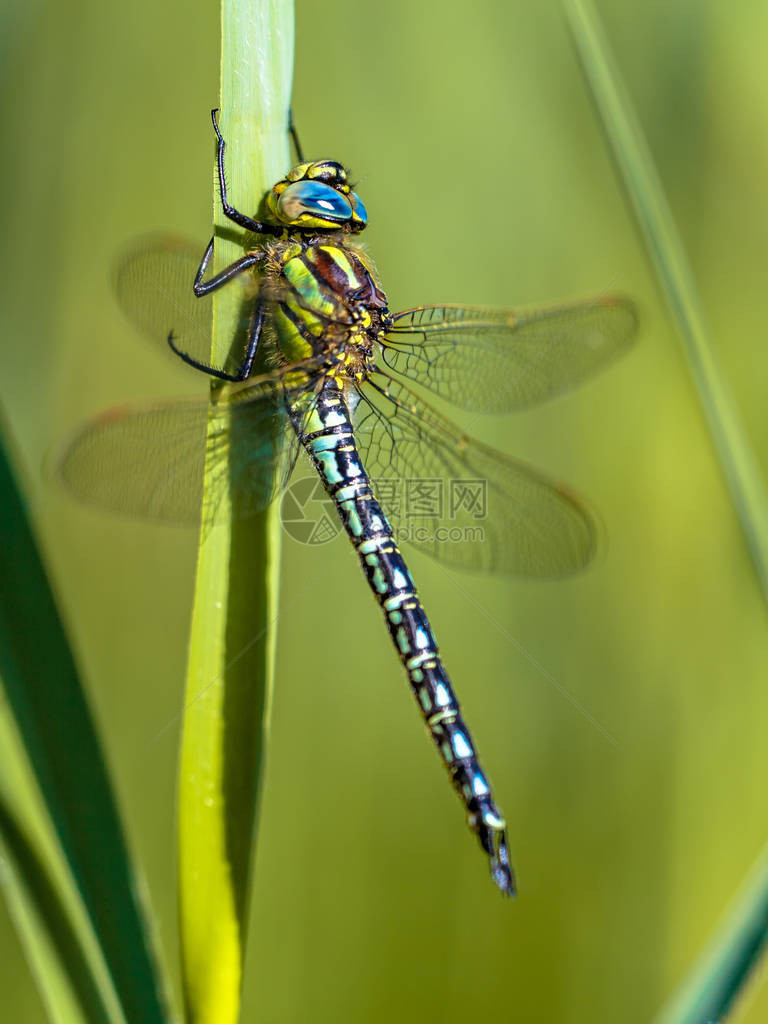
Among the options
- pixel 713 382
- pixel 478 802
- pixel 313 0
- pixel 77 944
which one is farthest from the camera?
pixel 313 0

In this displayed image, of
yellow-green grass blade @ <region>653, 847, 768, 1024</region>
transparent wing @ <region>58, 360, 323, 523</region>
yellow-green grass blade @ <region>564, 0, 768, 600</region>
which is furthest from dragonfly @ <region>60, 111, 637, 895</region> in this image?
yellow-green grass blade @ <region>564, 0, 768, 600</region>

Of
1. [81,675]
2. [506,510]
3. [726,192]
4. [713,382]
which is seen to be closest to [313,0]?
[726,192]

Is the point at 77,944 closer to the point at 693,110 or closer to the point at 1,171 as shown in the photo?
the point at 1,171

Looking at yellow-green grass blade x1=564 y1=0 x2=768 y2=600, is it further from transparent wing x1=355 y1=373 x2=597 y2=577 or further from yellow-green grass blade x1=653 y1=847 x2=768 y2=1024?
transparent wing x1=355 y1=373 x2=597 y2=577

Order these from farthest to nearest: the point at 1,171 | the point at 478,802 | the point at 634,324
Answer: the point at 1,171 < the point at 634,324 < the point at 478,802

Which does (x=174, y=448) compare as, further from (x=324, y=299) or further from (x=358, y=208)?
(x=358, y=208)

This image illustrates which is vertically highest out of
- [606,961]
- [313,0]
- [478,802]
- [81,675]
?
[313,0]
